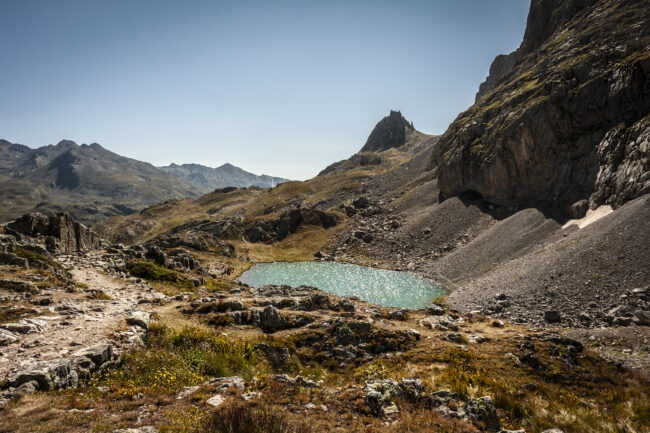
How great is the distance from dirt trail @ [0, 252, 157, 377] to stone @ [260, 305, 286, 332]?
29.1 feet

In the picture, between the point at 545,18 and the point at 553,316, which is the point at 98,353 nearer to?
the point at 553,316

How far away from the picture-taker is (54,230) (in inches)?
1706

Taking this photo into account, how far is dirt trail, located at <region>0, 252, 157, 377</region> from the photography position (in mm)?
12805

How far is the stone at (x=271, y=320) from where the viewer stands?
70.8 ft

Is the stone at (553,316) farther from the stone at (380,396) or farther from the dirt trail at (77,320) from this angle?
the dirt trail at (77,320)

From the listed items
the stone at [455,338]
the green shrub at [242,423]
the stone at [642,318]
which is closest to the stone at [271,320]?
the stone at [455,338]

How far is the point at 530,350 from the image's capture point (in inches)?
717

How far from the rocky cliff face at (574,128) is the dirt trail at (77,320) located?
6471 centimetres

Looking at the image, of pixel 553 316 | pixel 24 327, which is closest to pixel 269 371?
pixel 24 327

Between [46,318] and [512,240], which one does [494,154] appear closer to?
[512,240]

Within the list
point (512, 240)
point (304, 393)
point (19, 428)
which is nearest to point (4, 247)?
point (19, 428)

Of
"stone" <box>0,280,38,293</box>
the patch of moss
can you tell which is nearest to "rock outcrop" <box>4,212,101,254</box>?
the patch of moss

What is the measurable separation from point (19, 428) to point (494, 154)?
86965mm

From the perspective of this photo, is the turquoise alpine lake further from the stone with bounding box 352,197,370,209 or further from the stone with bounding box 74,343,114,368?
the stone with bounding box 352,197,370,209
